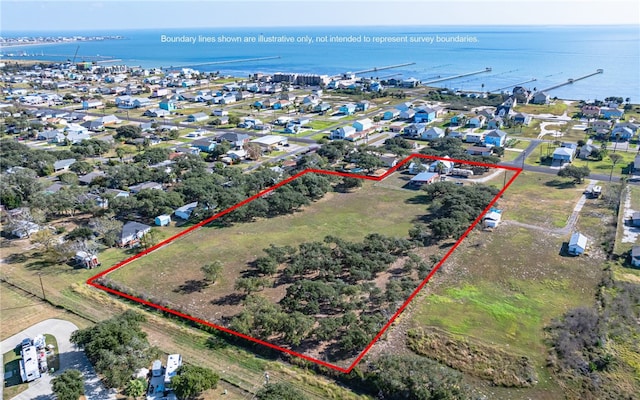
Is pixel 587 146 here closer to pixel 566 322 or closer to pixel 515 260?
pixel 515 260

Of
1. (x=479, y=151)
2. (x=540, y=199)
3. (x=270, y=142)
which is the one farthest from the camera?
(x=270, y=142)

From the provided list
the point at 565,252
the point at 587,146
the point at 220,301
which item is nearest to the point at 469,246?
the point at 565,252

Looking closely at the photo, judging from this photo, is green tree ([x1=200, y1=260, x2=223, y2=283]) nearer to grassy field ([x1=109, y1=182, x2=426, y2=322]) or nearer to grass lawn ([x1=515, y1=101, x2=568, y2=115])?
grassy field ([x1=109, y1=182, x2=426, y2=322])

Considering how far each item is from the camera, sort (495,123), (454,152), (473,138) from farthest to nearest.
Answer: (495,123)
(473,138)
(454,152)

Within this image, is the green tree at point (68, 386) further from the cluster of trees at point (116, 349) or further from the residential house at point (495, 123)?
the residential house at point (495, 123)

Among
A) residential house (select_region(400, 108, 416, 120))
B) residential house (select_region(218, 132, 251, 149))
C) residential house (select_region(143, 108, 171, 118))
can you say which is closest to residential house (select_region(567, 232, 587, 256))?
residential house (select_region(218, 132, 251, 149))

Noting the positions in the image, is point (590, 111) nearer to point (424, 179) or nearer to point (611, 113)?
point (611, 113)

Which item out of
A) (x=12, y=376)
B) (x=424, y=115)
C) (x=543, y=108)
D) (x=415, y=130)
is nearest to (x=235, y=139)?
(x=415, y=130)

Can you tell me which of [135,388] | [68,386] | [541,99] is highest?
[541,99]
